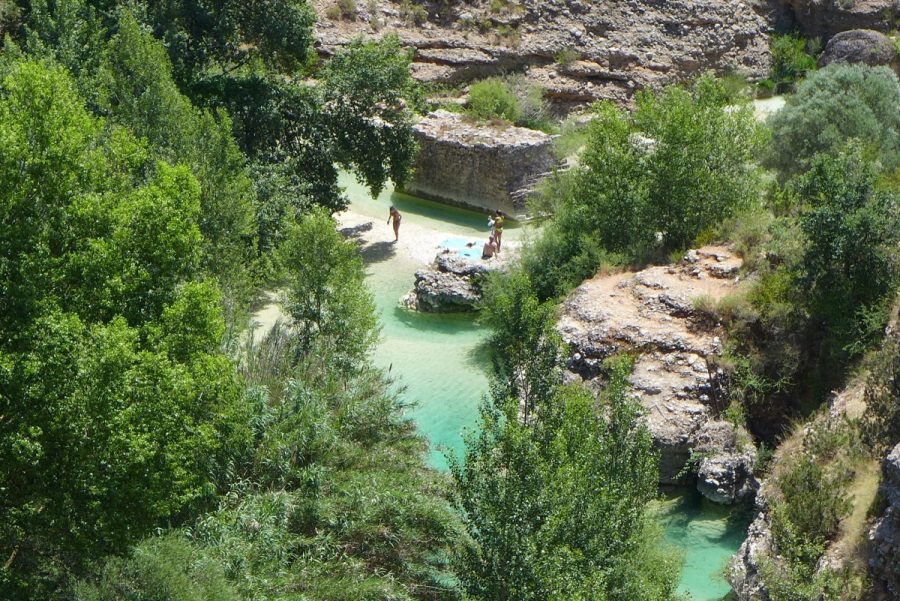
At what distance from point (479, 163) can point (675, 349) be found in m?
15.1

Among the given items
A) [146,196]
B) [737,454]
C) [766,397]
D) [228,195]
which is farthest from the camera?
[228,195]

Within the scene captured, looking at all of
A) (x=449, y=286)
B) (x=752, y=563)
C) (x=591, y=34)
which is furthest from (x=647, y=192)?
(x=591, y=34)

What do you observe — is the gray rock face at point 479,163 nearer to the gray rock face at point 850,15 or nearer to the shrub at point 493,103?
the shrub at point 493,103

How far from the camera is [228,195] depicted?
26.0 metres

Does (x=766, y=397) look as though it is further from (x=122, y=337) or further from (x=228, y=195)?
(x=122, y=337)

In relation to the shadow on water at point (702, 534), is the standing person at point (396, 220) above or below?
above

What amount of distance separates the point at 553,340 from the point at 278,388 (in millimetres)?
5177

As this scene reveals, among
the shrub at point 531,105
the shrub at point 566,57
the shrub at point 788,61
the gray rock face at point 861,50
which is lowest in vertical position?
the shrub at point 531,105

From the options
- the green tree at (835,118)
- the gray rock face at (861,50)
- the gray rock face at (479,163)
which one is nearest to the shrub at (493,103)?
the gray rock face at (479,163)

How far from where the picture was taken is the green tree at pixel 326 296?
22.4 metres

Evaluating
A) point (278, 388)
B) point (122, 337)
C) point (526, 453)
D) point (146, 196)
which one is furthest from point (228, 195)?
point (526, 453)

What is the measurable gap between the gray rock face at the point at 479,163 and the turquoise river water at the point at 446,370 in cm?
Answer: 65

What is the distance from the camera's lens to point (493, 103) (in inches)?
1596

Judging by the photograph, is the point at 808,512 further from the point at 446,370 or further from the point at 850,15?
the point at 850,15
